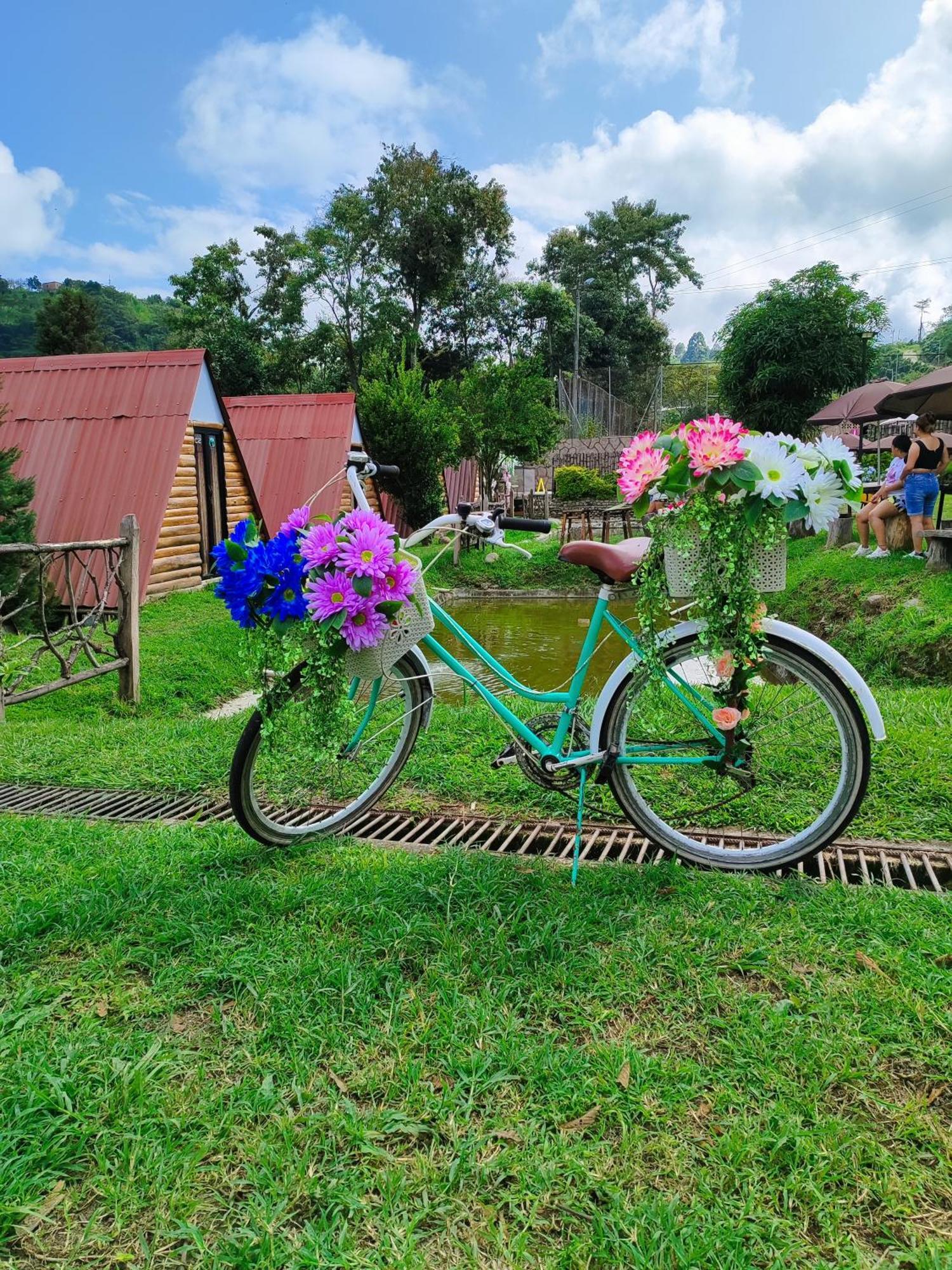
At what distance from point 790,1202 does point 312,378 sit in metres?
28.0

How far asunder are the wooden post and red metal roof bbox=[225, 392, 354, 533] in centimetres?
725

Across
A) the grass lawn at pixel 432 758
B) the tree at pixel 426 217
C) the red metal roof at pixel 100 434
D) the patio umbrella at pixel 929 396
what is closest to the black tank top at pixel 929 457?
the patio umbrella at pixel 929 396

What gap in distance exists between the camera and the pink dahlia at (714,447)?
222cm

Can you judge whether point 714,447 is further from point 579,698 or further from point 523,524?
point 579,698

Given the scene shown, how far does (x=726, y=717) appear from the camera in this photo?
2461 millimetres

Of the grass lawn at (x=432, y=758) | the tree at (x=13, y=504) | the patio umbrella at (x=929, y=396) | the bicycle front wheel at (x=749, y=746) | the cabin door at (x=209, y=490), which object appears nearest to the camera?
the bicycle front wheel at (x=749, y=746)

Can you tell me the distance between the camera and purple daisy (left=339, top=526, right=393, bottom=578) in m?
2.23

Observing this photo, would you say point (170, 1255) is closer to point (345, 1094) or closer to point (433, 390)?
point (345, 1094)

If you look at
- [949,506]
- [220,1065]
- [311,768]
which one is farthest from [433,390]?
[220,1065]

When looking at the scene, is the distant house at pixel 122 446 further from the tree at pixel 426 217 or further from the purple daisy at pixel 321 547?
the tree at pixel 426 217

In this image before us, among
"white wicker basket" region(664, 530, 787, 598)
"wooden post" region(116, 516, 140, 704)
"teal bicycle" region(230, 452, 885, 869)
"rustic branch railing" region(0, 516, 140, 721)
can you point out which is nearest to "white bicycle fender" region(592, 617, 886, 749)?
"teal bicycle" region(230, 452, 885, 869)

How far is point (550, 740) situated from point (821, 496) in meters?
1.14

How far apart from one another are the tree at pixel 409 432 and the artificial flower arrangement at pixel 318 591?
13705 millimetres

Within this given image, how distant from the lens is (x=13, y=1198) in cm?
142
